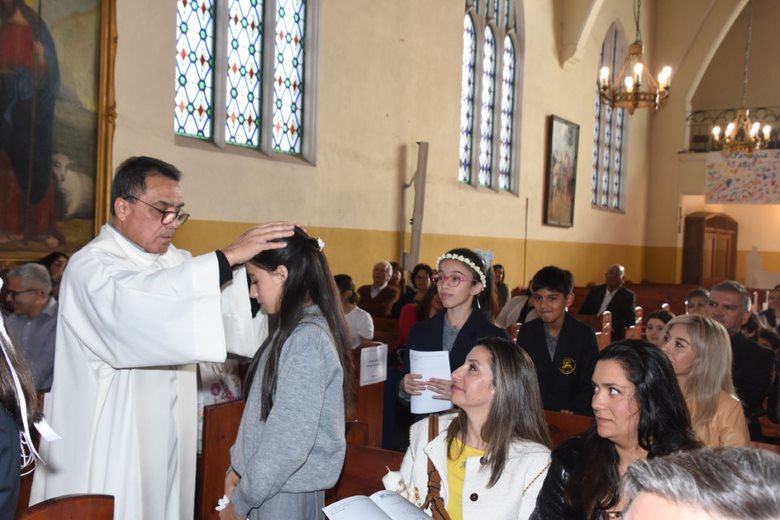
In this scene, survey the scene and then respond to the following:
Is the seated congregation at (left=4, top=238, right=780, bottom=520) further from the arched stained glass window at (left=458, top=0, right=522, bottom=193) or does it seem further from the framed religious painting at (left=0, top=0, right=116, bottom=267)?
the arched stained glass window at (left=458, top=0, right=522, bottom=193)

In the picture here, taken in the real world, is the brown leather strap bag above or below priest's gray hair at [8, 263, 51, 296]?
below

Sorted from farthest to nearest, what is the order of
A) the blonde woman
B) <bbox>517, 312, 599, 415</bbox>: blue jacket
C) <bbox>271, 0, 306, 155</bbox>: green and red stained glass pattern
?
<bbox>271, 0, 306, 155</bbox>: green and red stained glass pattern → <bbox>517, 312, 599, 415</bbox>: blue jacket → the blonde woman

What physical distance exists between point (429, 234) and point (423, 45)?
287 cm

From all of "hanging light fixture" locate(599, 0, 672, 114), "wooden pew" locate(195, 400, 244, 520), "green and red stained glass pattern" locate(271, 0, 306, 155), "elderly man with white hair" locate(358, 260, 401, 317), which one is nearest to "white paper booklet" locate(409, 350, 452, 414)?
"wooden pew" locate(195, 400, 244, 520)

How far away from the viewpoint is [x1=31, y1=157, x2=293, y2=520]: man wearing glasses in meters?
2.75

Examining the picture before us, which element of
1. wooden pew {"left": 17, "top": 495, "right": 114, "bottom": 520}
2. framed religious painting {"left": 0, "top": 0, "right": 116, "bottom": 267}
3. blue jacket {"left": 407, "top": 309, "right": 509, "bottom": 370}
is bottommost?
wooden pew {"left": 17, "top": 495, "right": 114, "bottom": 520}

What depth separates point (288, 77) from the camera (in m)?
10.2

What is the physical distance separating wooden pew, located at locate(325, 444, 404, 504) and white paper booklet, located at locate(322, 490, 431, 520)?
2.46 ft

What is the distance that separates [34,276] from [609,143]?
53.3 ft

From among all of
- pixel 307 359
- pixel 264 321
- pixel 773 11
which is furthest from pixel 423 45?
pixel 773 11

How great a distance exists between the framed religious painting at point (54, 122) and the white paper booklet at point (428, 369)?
4701 mm

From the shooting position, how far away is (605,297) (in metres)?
10.7

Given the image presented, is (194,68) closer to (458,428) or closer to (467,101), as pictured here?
(467,101)

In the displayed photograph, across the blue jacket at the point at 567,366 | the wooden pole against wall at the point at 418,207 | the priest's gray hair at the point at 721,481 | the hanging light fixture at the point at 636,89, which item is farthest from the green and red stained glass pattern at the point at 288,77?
the priest's gray hair at the point at 721,481
